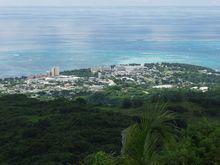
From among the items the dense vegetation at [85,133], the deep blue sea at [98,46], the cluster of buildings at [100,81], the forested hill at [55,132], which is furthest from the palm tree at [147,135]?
the deep blue sea at [98,46]

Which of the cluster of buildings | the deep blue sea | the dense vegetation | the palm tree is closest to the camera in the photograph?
the palm tree

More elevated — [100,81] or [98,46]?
[98,46]

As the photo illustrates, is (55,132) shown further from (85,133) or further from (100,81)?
(100,81)

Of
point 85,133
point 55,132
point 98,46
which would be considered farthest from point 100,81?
point 98,46

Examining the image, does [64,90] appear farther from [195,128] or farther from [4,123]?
[195,128]

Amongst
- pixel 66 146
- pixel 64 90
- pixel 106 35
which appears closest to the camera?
pixel 66 146

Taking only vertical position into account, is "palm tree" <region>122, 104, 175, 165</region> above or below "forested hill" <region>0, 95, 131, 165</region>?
above

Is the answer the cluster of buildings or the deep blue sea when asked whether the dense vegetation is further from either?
the deep blue sea

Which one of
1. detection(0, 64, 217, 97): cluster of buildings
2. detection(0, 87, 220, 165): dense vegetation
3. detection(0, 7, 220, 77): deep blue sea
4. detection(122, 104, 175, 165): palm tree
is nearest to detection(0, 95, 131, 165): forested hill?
detection(0, 87, 220, 165): dense vegetation

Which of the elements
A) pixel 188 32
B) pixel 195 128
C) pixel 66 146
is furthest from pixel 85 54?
pixel 195 128
